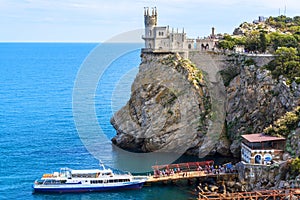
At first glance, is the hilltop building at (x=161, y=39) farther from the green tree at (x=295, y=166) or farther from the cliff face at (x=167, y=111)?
the green tree at (x=295, y=166)

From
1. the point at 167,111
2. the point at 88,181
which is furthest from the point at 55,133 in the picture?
the point at 88,181

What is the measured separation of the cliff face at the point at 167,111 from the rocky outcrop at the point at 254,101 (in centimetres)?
422

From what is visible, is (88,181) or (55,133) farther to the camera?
(55,133)

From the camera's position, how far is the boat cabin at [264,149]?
189 ft

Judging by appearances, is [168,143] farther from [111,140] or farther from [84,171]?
[84,171]

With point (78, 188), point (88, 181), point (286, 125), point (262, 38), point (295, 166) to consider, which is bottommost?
point (78, 188)

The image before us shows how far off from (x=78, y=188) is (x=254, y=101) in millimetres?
26386

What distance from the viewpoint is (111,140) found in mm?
77688

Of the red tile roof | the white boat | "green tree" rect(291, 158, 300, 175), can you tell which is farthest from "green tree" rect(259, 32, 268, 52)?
the white boat

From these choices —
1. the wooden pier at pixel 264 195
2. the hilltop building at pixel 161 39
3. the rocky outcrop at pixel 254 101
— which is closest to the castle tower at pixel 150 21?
the hilltop building at pixel 161 39

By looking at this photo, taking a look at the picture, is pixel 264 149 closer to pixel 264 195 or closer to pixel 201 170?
pixel 201 170

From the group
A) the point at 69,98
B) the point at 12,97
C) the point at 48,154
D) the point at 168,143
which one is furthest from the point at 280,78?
the point at 12,97

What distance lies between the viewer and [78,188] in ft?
193

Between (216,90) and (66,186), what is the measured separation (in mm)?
27881
